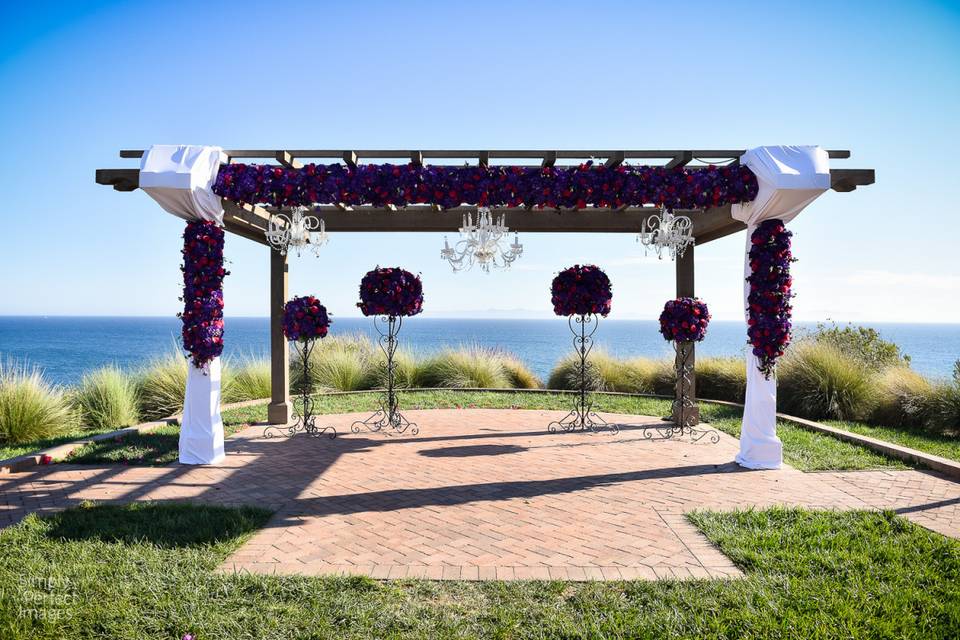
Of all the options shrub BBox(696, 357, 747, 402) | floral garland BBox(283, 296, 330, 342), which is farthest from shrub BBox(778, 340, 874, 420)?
floral garland BBox(283, 296, 330, 342)

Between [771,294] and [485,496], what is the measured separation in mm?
3950

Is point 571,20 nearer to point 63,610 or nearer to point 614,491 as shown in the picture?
point 614,491

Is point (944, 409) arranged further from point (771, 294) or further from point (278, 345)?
point (278, 345)

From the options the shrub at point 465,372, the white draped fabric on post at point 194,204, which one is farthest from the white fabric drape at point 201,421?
the shrub at point 465,372

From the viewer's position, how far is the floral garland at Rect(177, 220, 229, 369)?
598 centimetres

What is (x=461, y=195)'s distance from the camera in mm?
6113

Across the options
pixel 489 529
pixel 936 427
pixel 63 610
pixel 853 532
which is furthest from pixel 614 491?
pixel 936 427

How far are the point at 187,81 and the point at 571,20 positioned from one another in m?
5.82

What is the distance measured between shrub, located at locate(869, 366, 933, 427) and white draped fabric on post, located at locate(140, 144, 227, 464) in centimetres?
978

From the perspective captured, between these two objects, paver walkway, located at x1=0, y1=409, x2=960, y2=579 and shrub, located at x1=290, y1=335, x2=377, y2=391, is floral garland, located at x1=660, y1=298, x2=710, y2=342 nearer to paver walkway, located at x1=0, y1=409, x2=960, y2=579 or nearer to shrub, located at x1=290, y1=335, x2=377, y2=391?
paver walkway, located at x1=0, y1=409, x2=960, y2=579

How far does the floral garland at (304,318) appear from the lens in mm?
7254

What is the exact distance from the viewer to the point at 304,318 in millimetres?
7250

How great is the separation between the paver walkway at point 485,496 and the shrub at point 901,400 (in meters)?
3.21

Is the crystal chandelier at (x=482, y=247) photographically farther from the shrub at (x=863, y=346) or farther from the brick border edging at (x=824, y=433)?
the shrub at (x=863, y=346)
